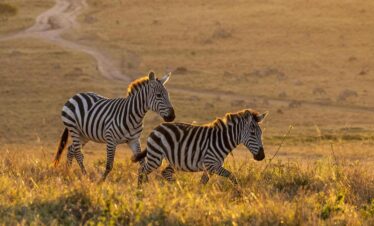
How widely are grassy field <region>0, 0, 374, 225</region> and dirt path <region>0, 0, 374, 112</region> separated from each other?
0.71 ft

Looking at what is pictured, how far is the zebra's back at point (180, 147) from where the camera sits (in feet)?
33.0

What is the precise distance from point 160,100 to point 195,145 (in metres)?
1.28

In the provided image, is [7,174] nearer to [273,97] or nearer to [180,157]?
[180,157]

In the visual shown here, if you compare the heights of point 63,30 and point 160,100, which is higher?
point 160,100

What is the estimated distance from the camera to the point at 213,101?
30.1 meters

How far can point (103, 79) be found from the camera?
113 ft

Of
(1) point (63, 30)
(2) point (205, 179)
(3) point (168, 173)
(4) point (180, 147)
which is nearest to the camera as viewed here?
(2) point (205, 179)

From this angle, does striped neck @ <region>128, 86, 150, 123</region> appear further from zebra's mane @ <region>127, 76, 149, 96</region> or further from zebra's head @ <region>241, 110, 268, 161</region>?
zebra's head @ <region>241, 110, 268, 161</region>

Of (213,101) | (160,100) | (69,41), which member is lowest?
(69,41)

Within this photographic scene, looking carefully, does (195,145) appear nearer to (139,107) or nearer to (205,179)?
(205,179)

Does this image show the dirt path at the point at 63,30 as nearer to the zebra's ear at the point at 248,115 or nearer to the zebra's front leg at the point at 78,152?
the zebra's front leg at the point at 78,152

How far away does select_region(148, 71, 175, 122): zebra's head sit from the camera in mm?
11148

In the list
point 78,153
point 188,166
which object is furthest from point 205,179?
point 78,153

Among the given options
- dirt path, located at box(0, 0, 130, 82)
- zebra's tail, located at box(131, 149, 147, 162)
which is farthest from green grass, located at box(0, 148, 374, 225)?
dirt path, located at box(0, 0, 130, 82)
